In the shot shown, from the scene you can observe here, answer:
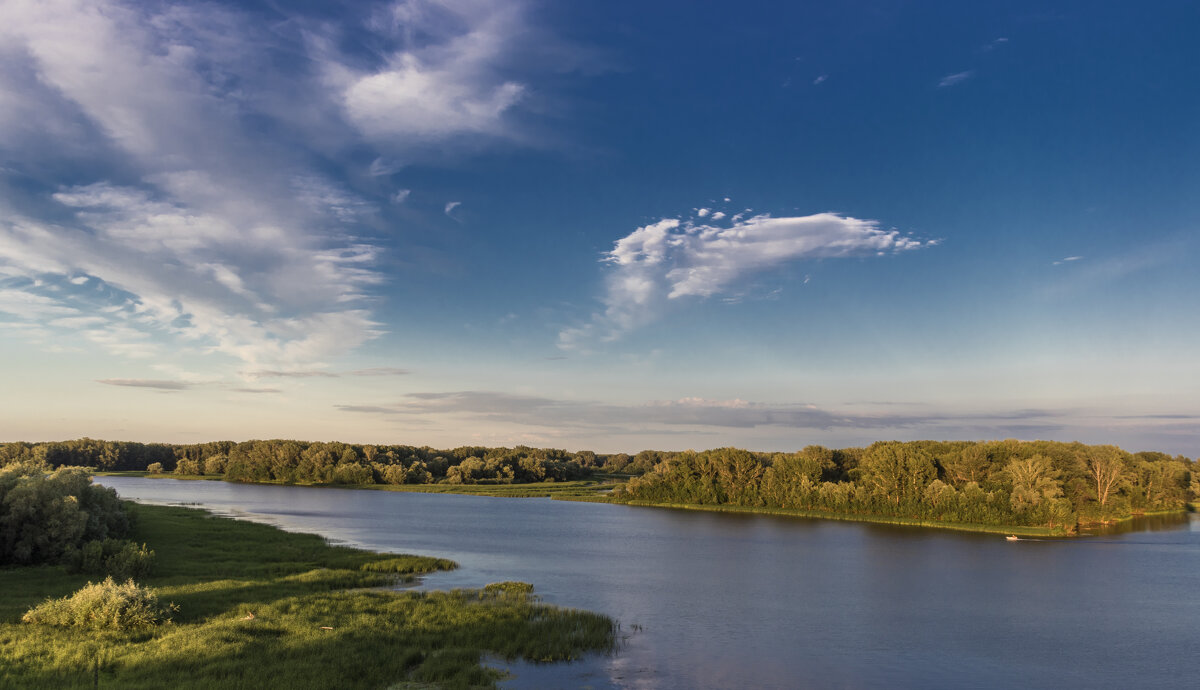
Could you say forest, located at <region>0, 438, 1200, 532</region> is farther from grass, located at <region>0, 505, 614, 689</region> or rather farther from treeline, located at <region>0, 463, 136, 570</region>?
grass, located at <region>0, 505, 614, 689</region>

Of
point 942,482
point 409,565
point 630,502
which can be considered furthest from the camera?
point 630,502

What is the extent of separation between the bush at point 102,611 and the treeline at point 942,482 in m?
90.6

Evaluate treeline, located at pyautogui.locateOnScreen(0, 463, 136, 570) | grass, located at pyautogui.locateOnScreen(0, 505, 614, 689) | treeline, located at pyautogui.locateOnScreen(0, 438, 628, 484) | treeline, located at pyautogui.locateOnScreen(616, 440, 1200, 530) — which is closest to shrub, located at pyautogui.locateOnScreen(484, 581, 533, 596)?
grass, located at pyautogui.locateOnScreen(0, 505, 614, 689)

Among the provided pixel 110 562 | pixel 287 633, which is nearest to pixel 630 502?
pixel 110 562

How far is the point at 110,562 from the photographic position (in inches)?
1390

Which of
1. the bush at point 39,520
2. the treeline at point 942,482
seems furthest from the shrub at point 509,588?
the treeline at point 942,482

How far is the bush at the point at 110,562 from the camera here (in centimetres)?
3506

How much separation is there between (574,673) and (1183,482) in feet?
522

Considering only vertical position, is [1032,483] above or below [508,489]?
above

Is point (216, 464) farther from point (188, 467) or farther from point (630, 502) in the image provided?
point (630, 502)

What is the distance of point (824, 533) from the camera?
7631 centimetres

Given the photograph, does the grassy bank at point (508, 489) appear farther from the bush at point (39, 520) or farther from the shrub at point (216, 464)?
the bush at point (39, 520)

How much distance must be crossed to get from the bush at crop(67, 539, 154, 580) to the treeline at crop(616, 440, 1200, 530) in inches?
3547

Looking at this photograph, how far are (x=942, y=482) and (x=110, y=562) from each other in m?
95.8
